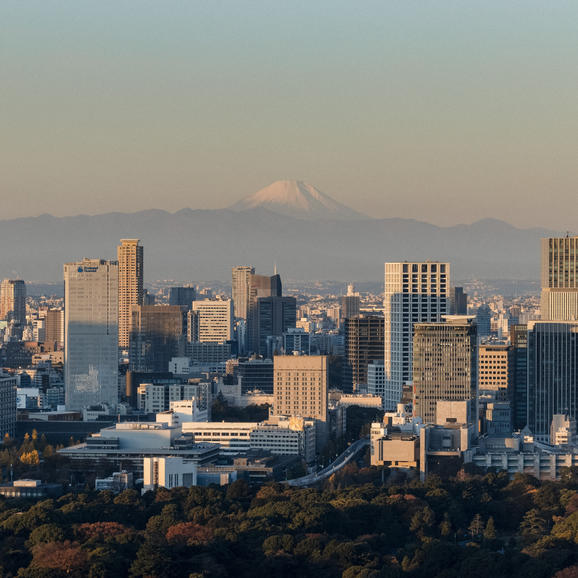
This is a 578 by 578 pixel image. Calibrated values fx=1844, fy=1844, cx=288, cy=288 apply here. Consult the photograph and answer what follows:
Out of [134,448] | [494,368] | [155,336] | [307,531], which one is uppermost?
[155,336]

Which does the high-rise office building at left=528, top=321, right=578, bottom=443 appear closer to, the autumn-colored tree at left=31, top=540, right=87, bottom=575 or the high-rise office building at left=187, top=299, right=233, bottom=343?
the autumn-colored tree at left=31, top=540, right=87, bottom=575

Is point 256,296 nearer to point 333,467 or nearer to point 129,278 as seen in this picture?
point 129,278

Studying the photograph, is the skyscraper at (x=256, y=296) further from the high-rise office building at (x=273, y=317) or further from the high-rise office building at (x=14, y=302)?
the high-rise office building at (x=14, y=302)

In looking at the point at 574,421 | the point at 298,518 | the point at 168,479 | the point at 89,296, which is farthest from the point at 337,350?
the point at 298,518

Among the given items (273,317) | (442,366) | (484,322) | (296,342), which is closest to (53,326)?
(273,317)

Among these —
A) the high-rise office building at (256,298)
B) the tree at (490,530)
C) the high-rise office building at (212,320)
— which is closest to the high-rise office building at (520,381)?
the tree at (490,530)
